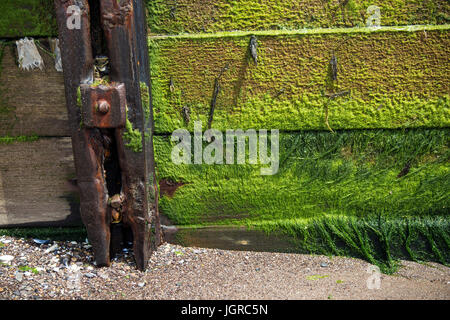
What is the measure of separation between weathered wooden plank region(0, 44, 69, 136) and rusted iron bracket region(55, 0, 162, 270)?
0.28 metres

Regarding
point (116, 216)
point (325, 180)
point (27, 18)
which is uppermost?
point (27, 18)

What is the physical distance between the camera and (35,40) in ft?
5.41

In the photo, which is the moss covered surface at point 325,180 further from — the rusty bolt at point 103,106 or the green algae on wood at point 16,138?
the green algae on wood at point 16,138

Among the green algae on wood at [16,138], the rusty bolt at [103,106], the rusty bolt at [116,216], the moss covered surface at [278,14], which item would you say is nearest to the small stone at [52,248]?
the rusty bolt at [116,216]

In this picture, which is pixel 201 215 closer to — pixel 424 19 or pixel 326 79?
pixel 326 79

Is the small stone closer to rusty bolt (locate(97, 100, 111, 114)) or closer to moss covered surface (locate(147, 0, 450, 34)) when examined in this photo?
rusty bolt (locate(97, 100, 111, 114))

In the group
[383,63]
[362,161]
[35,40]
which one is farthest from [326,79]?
[35,40]

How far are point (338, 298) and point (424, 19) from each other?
4.40ft

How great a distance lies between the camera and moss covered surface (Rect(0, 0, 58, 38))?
1.62m

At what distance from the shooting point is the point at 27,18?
64.1 inches

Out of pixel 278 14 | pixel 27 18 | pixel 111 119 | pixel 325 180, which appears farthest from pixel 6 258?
pixel 278 14

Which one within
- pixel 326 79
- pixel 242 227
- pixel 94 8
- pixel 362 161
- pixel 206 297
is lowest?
pixel 206 297

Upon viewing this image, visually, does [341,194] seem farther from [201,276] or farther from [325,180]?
[201,276]

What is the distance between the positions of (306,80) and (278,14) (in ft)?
1.10
